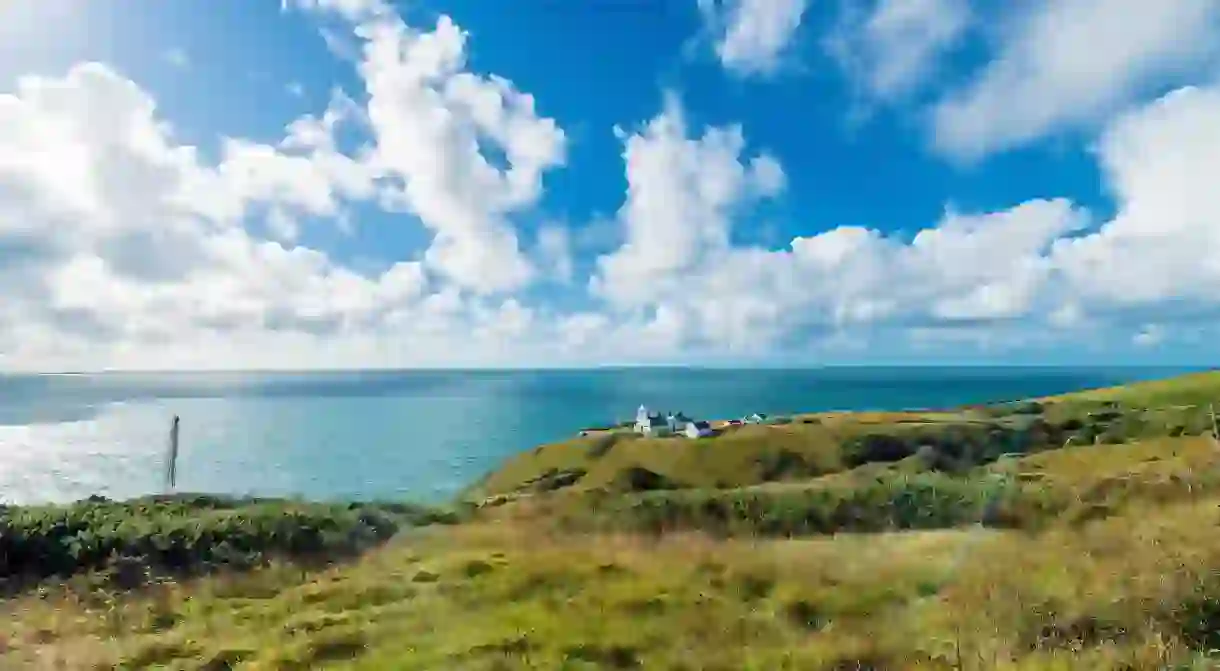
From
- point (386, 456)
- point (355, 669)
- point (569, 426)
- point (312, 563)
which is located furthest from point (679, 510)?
point (569, 426)

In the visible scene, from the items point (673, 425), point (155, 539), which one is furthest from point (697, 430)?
point (155, 539)

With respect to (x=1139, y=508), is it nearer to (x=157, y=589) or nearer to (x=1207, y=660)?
(x=1207, y=660)

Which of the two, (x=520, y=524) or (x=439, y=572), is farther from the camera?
(x=520, y=524)

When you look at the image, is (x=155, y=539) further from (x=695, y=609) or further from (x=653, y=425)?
(x=653, y=425)

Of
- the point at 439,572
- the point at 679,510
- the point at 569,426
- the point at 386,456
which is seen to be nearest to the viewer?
the point at 439,572

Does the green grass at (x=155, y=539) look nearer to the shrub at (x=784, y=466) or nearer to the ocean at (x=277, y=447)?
the shrub at (x=784, y=466)

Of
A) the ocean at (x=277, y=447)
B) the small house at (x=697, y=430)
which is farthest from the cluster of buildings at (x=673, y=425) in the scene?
the ocean at (x=277, y=447)
